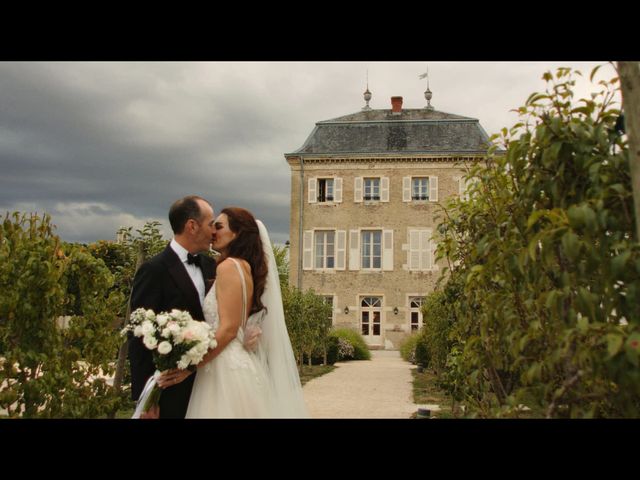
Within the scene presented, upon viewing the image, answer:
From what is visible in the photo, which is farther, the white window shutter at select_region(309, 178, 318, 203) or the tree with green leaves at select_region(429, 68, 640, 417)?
the white window shutter at select_region(309, 178, 318, 203)

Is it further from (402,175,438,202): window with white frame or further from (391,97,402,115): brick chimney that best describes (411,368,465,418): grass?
(391,97,402,115): brick chimney

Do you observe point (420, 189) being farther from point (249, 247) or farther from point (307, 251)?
point (249, 247)

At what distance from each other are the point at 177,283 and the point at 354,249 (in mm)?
22640

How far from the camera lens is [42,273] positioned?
12.8 feet

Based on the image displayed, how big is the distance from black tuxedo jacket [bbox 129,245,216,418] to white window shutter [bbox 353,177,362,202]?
23.1 m

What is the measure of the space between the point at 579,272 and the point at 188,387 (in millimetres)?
2365

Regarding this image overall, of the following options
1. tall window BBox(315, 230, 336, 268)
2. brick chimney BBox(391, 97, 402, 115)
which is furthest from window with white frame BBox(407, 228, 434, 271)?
brick chimney BBox(391, 97, 402, 115)

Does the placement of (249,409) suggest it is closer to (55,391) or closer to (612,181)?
(55,391)

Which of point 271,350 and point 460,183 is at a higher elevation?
point 460,183

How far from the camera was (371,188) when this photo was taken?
26578mm

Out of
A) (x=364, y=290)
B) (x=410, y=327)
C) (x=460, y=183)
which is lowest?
(x=410, y=327)

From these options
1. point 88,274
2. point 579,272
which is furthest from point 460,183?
point 579,272

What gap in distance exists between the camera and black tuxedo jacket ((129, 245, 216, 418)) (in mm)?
3113

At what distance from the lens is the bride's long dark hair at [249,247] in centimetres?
352
